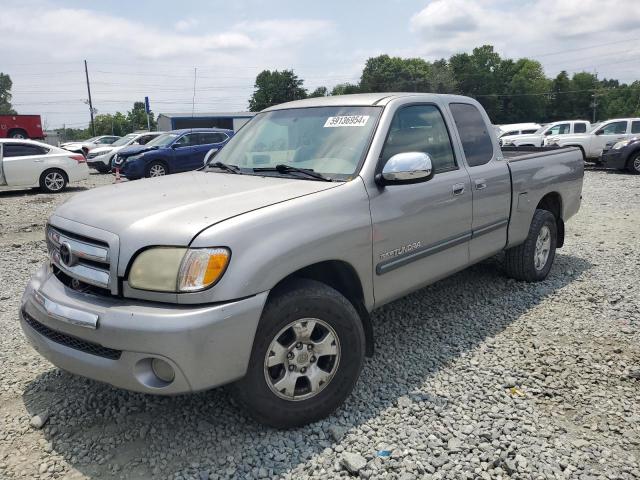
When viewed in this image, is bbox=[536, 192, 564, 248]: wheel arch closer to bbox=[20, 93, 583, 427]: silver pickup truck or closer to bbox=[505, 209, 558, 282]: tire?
bbox=[505, 209, 558, 282]: tire

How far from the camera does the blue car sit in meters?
14.9

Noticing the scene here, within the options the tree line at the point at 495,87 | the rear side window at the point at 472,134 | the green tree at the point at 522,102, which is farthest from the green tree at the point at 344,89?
the rear side window at the point at 472,134

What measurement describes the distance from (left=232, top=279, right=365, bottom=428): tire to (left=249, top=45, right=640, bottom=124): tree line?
281ft

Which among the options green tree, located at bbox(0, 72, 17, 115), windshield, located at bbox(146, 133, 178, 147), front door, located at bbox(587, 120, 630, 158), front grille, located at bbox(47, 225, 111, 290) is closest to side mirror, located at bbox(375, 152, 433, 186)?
front grille, located at bbox(47, 225, 111, 290)

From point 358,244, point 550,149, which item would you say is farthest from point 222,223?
point 550,149

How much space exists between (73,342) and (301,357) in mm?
1190

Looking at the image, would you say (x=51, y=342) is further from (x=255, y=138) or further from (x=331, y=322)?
(x=255, y=138)

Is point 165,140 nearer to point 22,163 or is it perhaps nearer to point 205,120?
point 22,163

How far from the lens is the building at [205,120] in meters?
55.1

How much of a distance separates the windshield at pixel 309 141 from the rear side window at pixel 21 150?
11.6 metres

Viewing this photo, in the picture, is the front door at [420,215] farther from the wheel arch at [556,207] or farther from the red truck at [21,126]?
the red truck at [21,126]

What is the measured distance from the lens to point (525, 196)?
4875mm

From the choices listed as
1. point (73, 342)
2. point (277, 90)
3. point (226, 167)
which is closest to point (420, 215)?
point (226, 167)

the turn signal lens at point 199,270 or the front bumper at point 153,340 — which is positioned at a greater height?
the turn signal lens at point 199,270
